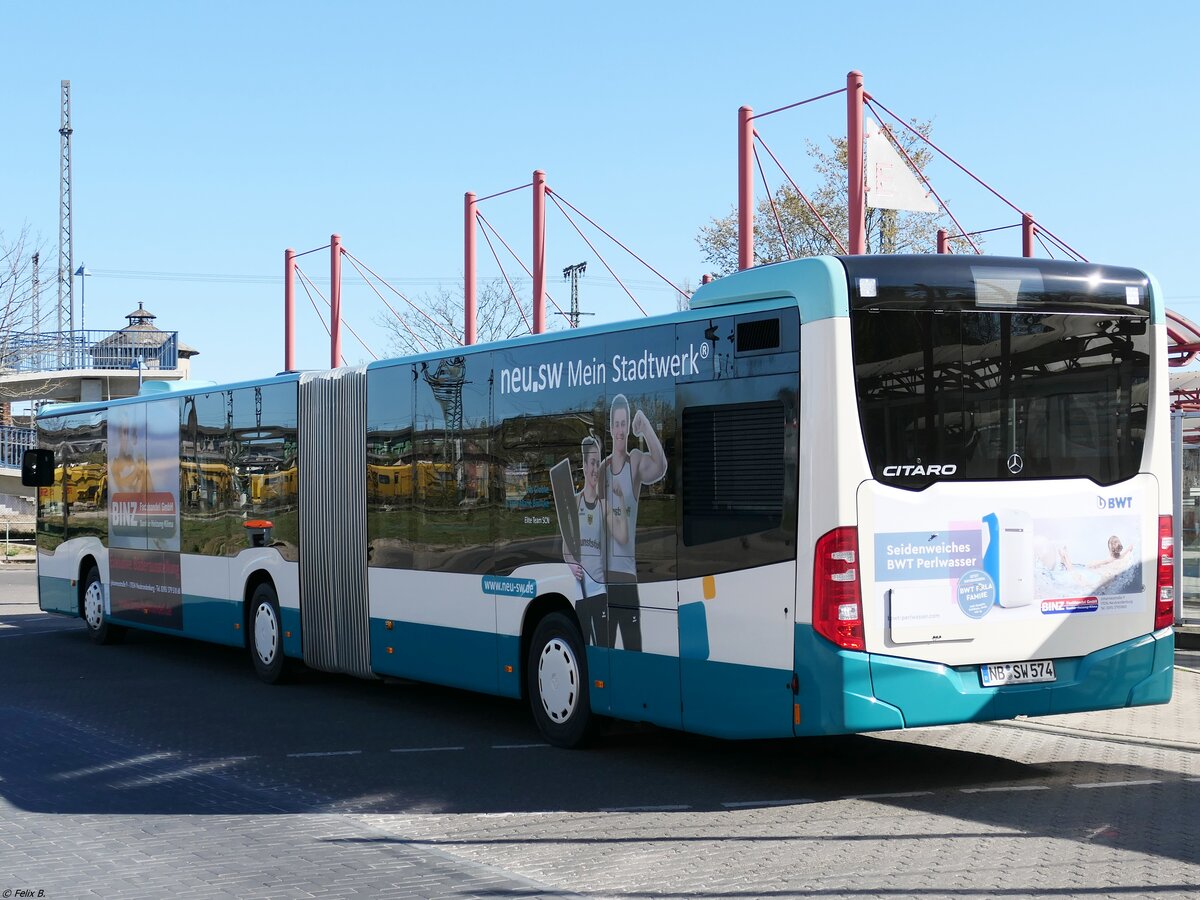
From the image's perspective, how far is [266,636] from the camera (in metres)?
14.9

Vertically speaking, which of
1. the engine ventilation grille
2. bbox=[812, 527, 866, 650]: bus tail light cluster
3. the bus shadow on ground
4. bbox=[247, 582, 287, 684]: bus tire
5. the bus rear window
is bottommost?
the bus shadow on ground

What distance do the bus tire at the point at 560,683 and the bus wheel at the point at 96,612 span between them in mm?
9512

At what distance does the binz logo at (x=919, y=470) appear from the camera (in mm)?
8500

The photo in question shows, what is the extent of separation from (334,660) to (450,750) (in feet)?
10.8

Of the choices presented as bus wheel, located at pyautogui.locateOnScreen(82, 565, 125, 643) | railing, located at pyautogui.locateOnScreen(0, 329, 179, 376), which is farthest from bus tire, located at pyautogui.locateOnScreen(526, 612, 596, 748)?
railing, located at pyautogui.locateOnScreen(0, 329, 179, 376)

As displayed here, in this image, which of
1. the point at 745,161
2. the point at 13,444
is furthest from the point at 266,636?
the point at 13,444

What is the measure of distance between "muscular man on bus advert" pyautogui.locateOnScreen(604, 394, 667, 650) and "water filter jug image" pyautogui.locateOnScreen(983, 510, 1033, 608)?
2.07m

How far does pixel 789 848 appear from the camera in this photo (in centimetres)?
752

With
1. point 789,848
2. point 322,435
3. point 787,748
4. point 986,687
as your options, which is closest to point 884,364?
point 986,687

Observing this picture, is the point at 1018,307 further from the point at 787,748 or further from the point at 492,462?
the point at 492,462

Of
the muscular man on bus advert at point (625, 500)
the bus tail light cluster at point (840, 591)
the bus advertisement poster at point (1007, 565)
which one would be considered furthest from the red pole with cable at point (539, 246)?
the bus tail light cluster at point (840, 591)

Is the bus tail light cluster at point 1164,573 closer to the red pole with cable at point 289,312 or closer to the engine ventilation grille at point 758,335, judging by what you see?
the engine ventilation grille at point 758,335

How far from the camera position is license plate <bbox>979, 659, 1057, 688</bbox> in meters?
8.71

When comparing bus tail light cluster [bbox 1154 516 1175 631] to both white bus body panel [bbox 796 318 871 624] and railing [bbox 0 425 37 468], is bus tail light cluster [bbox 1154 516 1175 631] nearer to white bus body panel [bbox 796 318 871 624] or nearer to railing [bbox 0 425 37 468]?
white bus body panel [bbox 796 318 871 624]
